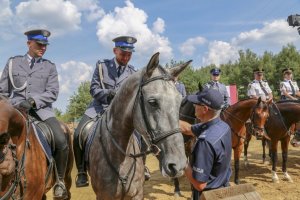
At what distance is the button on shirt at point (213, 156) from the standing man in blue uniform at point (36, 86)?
2.52 metres

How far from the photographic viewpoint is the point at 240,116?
915 centimetres

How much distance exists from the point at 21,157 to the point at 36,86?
61.8 inches

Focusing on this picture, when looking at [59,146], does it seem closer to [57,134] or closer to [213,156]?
[57,134]

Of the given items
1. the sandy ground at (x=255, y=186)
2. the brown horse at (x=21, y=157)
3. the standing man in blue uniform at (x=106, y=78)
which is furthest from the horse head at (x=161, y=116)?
the sandy ground at (x=255, y=186)

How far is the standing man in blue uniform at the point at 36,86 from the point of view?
492 centimetres

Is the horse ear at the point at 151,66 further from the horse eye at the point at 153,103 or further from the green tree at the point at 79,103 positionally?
the green tree at the point at 79,103

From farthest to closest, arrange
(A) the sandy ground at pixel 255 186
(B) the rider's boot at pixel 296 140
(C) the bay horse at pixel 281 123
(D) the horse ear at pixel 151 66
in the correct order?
1. (B) the rider's boot at pixel 296 140
2. (C) the bay horse at pixel 281 123
3. (A) the sandy ground at pixel 255 186
4. (D) the horse ear at pixel 151 66

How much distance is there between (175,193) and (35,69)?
5.17 metres

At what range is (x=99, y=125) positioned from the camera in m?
4.64

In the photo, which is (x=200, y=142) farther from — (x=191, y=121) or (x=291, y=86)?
(x=291, y=86)

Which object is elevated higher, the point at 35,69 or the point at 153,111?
the point at 35,69

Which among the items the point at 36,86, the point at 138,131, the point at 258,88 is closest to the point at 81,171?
the point at 36,86

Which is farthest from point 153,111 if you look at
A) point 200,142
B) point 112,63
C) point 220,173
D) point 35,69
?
point 35,69

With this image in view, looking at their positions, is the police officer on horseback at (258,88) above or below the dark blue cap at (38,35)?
below
